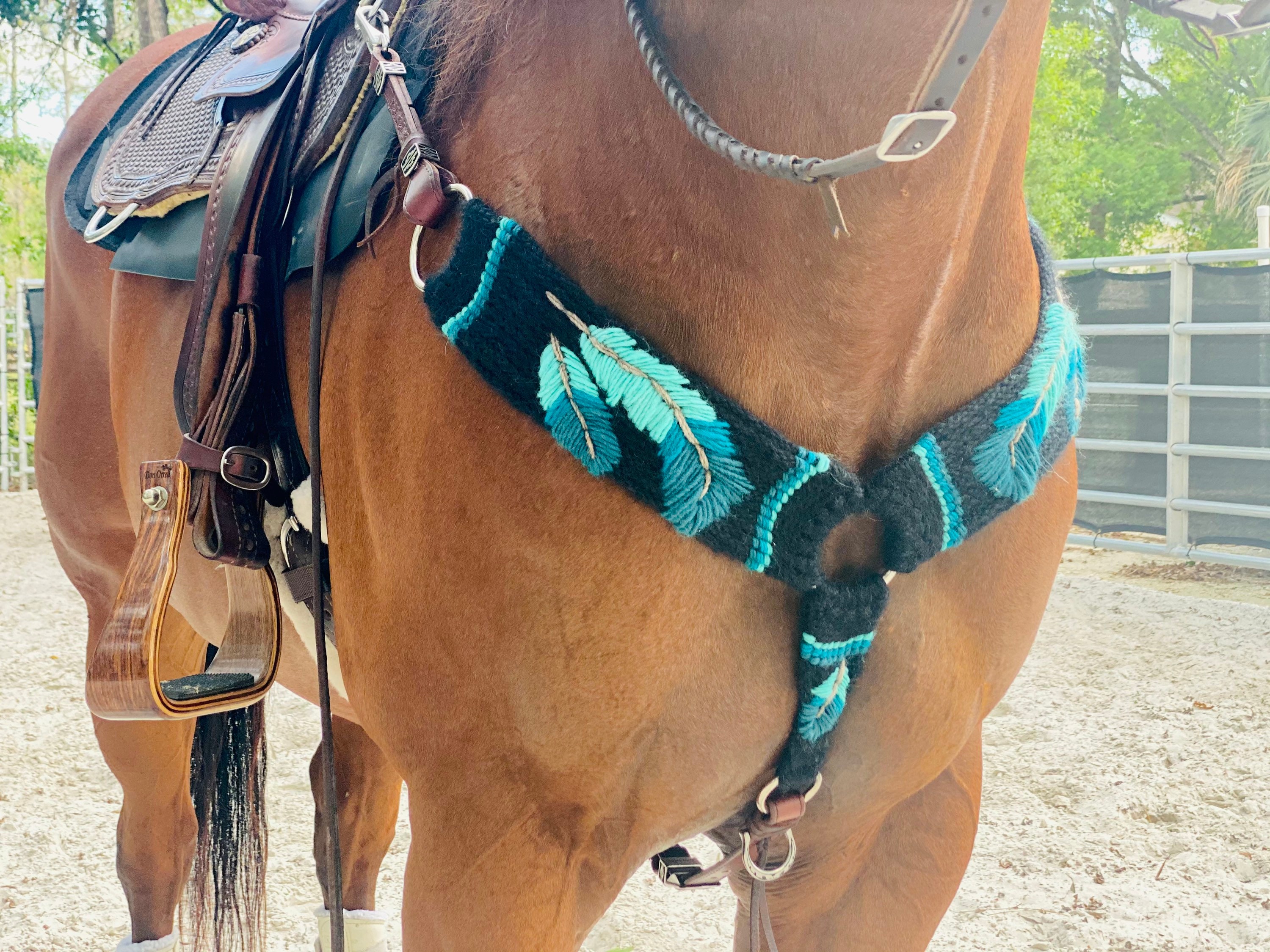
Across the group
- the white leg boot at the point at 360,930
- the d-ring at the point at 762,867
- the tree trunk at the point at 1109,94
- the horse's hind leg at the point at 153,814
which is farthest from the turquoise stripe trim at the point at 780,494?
the tree trunk at the point at 1109,94

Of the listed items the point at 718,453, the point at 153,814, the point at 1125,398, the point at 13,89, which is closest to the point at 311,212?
the point at 718,453

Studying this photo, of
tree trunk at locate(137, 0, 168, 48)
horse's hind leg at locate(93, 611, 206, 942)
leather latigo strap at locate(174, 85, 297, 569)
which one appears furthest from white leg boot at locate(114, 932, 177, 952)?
tree trunk at locate(137, 0, 168, 48)

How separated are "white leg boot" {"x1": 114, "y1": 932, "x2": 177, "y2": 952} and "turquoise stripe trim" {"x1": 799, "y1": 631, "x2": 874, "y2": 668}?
2.02 m

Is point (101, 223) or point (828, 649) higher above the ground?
point (101, 223)

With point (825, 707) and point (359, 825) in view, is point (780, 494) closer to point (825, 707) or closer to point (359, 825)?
point (825, 707)

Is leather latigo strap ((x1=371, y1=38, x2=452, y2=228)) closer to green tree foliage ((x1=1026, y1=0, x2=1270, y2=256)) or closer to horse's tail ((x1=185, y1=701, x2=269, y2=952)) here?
horse's tail ((x1=185, y1=701, x2=269, y2=952))

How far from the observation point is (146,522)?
142cm

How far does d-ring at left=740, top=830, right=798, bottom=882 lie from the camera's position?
3.86 ft

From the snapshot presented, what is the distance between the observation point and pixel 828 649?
99 centimetres

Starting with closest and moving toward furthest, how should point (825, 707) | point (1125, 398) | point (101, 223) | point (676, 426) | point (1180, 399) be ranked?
point (676, 426)
point (825, 707)
point (101, 223)
point (1180, 399)
point (1125, 398)

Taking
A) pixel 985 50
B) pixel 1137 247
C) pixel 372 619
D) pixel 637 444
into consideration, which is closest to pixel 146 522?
pixel 372 619

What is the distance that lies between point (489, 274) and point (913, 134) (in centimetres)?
40

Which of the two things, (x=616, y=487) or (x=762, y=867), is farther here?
(x=762, y=867)

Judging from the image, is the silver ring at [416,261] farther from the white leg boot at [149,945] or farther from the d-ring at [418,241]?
the white leg boot at [149,945]
